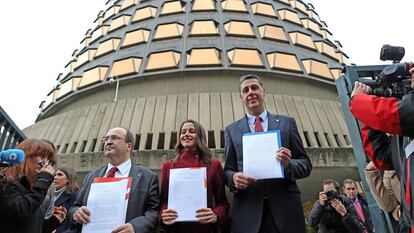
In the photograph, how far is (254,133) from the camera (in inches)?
165

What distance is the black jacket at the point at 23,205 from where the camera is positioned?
3.49 m

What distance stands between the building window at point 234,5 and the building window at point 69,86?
10603 millimetres

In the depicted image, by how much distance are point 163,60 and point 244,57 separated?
4565 millimetres

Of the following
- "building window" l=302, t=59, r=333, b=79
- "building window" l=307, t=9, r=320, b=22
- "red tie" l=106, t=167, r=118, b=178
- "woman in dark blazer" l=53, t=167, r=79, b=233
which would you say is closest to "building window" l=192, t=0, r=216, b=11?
"building window" l=302, t=59, r=333, b=79

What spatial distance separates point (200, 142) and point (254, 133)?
27.8 inches

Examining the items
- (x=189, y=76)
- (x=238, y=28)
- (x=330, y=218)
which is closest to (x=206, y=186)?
(x=330, y=218)

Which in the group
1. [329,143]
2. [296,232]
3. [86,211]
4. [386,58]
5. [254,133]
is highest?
[329,143]

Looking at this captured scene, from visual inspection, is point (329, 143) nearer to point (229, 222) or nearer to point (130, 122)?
point (130, 122)

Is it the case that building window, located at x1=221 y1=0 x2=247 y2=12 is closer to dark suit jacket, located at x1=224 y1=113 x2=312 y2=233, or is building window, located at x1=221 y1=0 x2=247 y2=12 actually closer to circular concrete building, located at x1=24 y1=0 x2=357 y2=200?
circular concrete building, located at x1=24 y1=0 x2=357 y2=200

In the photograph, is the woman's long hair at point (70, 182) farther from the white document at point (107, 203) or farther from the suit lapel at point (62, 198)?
the white document at point (107, 203)

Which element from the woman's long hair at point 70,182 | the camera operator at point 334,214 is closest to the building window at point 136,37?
the woman's long hair at point 70,182

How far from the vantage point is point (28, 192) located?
3.68m

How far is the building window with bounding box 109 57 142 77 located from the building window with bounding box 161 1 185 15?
5.02 m

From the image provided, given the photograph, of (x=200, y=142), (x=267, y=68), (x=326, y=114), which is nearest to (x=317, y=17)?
(x=267, y=68)
